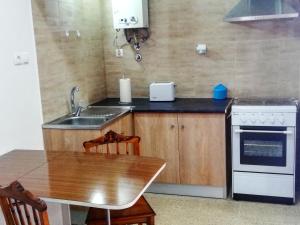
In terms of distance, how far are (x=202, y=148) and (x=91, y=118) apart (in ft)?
3.40

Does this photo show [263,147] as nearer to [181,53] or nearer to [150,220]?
[181,53]

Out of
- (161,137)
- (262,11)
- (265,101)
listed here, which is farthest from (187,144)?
(262,11)

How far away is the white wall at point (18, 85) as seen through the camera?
2527 millimetres

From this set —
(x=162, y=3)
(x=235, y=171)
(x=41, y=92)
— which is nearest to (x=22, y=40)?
(x=41, y=92)

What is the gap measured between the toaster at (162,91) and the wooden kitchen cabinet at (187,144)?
1.31 ft

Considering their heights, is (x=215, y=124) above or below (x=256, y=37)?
below

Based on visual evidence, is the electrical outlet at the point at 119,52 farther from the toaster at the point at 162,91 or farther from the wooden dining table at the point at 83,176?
the wooden dining table at the point at 83,176

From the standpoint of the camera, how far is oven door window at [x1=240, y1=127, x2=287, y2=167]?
10.5ft

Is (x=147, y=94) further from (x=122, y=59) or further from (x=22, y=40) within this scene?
(x=22, y=40)

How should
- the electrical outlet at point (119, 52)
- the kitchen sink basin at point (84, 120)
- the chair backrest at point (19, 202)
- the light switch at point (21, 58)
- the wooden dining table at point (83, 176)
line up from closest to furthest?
the chair backrest at point (19, 202)
the wooden dining table at point (83, 176)
the light switch at point (21, 58)
the kitchen sink basin at point (84, 120)
the electrical outlet at point (119, 52)

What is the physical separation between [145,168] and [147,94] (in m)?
2.14

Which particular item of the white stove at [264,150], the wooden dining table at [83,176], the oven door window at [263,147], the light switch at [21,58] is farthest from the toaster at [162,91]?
the wooden dining table at [83,176]

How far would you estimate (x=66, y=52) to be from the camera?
3.39m

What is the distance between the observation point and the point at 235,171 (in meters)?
3.36
